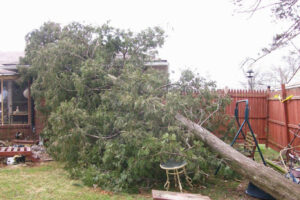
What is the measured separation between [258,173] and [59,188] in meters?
3.70

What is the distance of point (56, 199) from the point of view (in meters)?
4.47

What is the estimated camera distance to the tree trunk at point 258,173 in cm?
412

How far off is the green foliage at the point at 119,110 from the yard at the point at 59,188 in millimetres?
278

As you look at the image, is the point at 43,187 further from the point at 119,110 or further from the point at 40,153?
the point at 40,153

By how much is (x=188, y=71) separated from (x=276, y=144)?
151 inches

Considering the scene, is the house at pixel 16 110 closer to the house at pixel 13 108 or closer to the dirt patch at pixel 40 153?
the house at pixel 13 108

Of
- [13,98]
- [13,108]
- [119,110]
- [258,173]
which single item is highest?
[13,98]

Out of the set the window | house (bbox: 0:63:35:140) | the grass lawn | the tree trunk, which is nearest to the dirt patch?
the grass lawn

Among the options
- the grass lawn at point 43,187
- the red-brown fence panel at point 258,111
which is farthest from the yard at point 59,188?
the red-brown fence panel at point 258,111

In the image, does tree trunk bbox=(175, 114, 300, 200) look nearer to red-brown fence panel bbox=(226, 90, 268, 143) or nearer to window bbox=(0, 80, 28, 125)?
red-brown fence panel bbox=(226, 90, 268, 143)

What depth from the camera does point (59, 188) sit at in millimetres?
5078

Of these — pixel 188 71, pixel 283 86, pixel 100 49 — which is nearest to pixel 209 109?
pixel 188 71

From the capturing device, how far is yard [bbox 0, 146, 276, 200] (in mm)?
4672

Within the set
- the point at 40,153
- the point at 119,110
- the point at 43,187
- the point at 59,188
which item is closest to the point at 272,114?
the point at 119,110
